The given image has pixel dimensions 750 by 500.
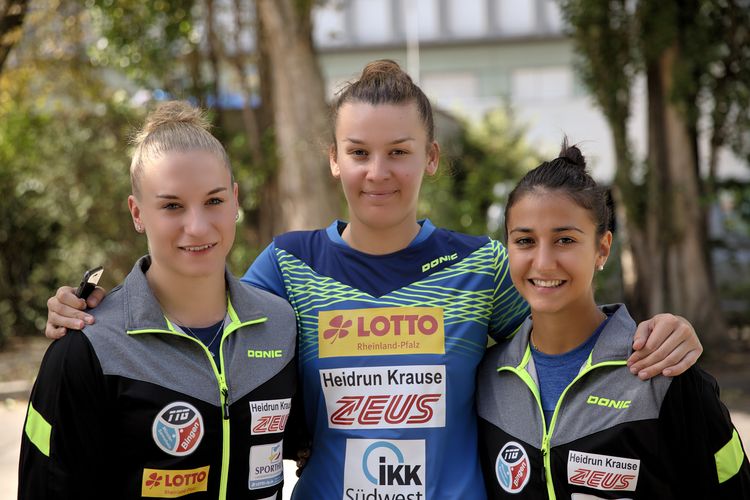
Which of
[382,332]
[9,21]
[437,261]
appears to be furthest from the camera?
[9,21]

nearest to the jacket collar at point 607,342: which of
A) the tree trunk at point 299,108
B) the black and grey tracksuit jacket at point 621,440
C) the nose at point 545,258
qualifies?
the black and grey tracksuit jacket at point 621,440

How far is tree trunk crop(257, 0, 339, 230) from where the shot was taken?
310 inches

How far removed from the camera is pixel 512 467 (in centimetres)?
239

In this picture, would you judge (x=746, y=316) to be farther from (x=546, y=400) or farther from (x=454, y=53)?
(x=454, y=53)

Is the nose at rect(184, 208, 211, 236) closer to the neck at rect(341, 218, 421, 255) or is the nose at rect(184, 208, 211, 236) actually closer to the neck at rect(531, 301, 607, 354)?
the neck at rect(341, 218, 421, 255)

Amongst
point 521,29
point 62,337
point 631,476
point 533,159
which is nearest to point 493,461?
point 631,476

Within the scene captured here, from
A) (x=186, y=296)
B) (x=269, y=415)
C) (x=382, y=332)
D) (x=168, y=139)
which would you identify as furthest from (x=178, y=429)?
(x=168, y=139)

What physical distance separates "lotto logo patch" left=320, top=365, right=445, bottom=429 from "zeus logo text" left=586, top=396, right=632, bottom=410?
430 mm

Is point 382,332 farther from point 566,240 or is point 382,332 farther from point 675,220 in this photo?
point 675,220

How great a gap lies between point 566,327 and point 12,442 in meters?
5.14

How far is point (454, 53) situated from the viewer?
30.0 meters

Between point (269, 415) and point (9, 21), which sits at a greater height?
point (9, 21)

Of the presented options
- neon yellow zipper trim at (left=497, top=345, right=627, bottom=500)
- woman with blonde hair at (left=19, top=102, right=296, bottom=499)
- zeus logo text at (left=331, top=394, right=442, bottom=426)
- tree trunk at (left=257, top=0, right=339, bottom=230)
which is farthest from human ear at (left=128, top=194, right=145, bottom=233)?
tree trunk at (left=257, top=0, right=339, bottom=230)

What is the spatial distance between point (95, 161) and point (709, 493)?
27.7 ft
